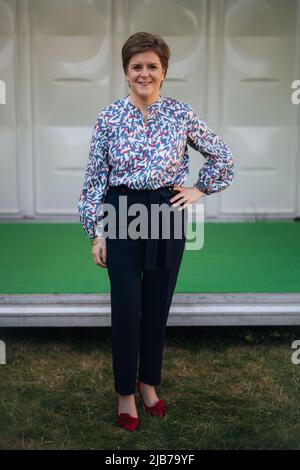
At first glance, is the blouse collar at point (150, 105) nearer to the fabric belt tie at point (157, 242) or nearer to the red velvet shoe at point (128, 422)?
the fabric belt tie at point (157, 242)

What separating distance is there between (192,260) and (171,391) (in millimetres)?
1436

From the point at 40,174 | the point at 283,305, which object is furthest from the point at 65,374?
the point at 40,174

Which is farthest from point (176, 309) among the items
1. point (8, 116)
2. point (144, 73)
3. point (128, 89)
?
point (8, 116)

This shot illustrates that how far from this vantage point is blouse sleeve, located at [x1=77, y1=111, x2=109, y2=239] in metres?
2.68

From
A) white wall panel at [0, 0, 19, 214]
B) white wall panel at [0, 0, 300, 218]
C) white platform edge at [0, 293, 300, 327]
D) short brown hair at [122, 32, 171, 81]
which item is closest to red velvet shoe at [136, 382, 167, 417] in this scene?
white platform edge at [0, 293, 300, 327]

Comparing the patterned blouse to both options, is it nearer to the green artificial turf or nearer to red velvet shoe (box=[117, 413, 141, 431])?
red velvet shoe (box=[117, 413, 141, 431])

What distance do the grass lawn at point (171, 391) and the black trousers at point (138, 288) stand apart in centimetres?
27

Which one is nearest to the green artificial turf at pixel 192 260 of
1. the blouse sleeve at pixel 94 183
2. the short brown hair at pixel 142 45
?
the blouse sleeve at pixel 94 183

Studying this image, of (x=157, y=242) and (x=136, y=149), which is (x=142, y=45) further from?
(x=157, y=242)

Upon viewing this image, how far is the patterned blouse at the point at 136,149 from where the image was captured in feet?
8.65

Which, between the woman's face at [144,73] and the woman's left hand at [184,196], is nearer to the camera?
the woman's face at [144,73]

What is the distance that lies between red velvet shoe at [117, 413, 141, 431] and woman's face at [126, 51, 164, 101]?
1.35 m

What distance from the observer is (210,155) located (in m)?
2.86

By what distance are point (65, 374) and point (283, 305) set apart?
1.22 metres
